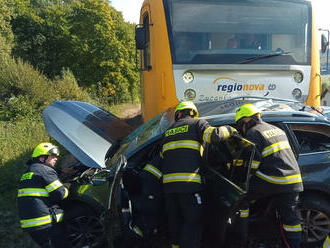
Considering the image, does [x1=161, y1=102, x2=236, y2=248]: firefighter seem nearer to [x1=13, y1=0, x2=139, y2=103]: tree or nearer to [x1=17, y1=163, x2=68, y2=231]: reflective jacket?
[x1=17, y1=163, x2=68, y2=231]: reflective jacket

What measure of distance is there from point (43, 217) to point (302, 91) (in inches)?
177

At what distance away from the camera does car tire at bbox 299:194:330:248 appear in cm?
312

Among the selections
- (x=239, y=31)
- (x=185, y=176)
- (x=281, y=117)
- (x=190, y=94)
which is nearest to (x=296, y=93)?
(x=239, y=31)

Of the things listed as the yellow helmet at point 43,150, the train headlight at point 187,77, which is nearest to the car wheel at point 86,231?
the yellow helmet at point 43,150

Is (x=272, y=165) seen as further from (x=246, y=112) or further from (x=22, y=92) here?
(x=22, y=92)

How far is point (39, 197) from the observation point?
10.3 feet

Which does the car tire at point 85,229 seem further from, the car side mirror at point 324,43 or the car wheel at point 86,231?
the car side mirror at point 324,43

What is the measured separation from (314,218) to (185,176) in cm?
160

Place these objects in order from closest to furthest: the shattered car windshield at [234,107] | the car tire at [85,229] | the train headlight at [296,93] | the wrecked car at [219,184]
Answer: the wrecked car at [219,184]
the car tire at [85,229]
the shattered car windshield at [234,107]
the train headlight at [296,93]

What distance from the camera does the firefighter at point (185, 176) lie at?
290 cm

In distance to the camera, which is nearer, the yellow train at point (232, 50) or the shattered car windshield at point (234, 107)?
the shattered car windshield at point (234, 107)

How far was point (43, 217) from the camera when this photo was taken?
3.11 m

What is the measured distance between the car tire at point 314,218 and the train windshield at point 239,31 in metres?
2.54

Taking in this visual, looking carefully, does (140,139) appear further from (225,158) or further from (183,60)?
(183,60)
